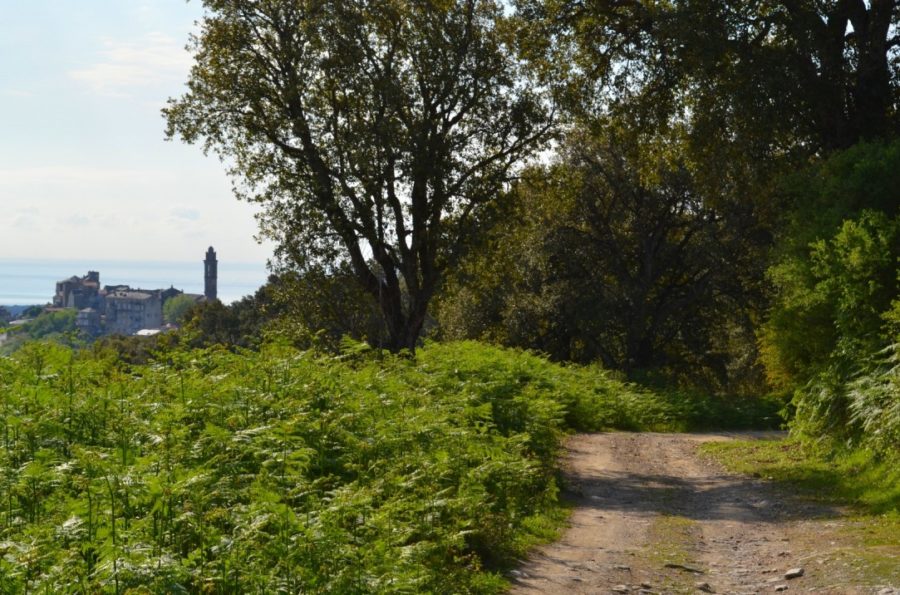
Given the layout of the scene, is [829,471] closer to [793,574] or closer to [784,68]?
[793,574]

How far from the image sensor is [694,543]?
39.4 feet

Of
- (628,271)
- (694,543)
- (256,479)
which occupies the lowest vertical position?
(694,543)

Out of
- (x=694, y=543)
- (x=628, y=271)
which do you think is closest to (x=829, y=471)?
(x=694, y=543)

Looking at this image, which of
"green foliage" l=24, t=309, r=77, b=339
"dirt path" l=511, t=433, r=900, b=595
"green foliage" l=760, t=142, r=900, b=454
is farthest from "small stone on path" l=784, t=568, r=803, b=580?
"green foliage" l=24, t=309, r=77, b=339

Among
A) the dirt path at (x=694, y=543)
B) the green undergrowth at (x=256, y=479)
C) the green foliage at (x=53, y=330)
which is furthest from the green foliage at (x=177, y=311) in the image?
the dirt path at (x=694, y=543)

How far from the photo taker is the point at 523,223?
33125 millimetres

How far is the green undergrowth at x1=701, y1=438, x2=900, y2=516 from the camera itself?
44.0ft

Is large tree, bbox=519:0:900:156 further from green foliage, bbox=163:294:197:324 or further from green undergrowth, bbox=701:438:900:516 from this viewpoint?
green foliage, bbox=163:294:197:324

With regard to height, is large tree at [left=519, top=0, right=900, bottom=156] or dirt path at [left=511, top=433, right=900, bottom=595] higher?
large tree at [left=519, top=0, right=900, bottom=156]

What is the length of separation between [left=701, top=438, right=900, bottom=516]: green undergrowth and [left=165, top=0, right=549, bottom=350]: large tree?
1239 cm

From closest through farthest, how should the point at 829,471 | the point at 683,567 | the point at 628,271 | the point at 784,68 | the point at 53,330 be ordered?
the point at 683,567
the point at 829,471
the point at 784,68
the point at 628,271
the point at 53,330

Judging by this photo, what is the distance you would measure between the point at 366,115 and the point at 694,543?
20.9 m

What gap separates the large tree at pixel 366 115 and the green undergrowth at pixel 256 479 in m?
13.2

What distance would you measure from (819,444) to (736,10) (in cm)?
904
